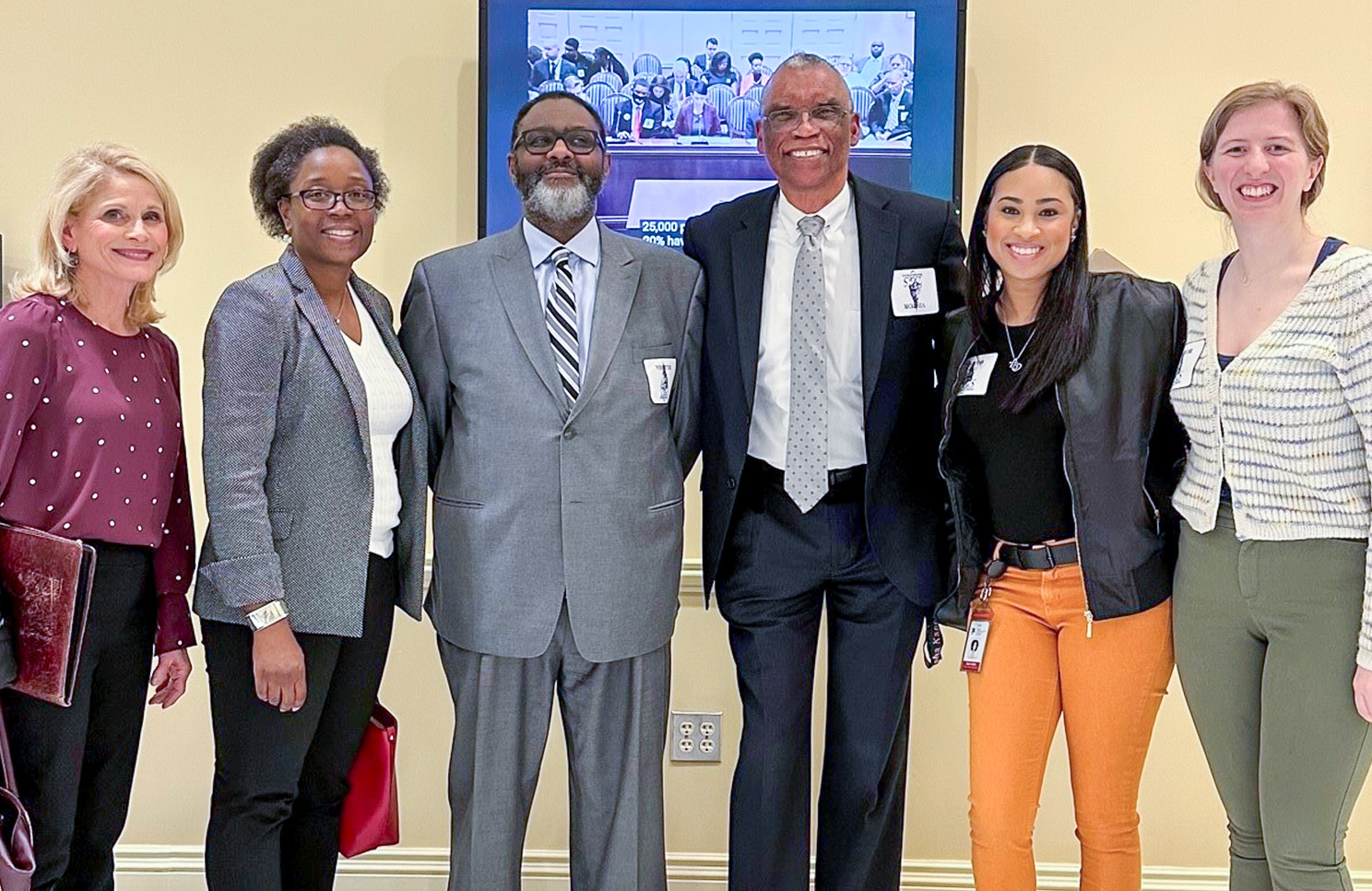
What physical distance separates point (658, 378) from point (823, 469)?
0.37 m

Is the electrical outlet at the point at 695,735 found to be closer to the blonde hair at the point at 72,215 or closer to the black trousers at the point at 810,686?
the black trousers at the point at 810,686

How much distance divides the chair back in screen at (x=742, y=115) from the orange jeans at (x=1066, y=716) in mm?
1400

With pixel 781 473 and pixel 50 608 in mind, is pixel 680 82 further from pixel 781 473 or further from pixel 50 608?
pixel 50 608

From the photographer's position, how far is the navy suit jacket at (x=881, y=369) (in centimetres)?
231

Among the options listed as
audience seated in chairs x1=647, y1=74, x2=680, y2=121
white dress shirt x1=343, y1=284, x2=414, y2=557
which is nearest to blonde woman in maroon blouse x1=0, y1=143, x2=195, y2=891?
white dress shirt x1=343, y1=284, x2=414, y2=557

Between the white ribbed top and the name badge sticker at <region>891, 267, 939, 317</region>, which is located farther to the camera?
the name badge sticker at <region>891, 267, 939, 317</region>

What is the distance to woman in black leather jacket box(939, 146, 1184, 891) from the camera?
2.11 m

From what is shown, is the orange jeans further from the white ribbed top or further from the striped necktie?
the striped necktie

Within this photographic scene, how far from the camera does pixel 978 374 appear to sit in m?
2.20

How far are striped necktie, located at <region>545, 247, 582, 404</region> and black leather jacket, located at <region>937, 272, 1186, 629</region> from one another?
713 mm

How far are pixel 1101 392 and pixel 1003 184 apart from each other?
0.42m

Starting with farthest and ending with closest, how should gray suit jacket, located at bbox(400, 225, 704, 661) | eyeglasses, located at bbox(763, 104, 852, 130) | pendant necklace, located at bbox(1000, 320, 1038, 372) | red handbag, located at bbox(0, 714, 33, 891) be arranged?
eyeglasses, located at bbox(763, 104, 852, 130), gray suit jacket, located at bbox(400, 225, 704, 661), pendant necklace, located at bbox(1000, 320, 1038, 372), red handbag, located at bbox(0, 714, 33, 891)

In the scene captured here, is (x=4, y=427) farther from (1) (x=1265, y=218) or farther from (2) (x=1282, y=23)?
(2) (x=1282, y=23)

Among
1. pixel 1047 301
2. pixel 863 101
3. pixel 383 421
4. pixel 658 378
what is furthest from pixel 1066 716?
pixel 863 101
